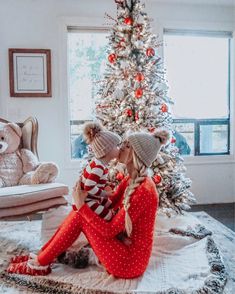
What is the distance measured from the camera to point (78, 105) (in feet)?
12.2

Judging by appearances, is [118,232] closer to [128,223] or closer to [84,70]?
[128,223]

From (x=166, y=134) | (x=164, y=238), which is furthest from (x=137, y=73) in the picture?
(x=164, y=238)

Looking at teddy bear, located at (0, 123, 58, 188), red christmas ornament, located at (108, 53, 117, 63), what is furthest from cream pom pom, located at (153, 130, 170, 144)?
red christmas ornament, located at (108, 53, 117, 63)

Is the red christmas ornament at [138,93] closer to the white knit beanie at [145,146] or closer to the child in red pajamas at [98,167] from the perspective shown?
the child in red pajamas at [98,167]

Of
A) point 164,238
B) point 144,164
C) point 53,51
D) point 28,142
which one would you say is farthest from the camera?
point 53,51

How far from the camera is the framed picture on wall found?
11.5ft

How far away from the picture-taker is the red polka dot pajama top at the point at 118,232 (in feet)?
5.62

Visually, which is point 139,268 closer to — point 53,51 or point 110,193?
point 110,193

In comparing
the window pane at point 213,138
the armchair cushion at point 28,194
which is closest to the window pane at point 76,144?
the armchair cushion at point 28,194

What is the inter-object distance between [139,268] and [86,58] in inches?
103

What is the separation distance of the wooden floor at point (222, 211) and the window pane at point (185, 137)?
67 cm

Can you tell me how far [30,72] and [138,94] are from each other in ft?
4.76

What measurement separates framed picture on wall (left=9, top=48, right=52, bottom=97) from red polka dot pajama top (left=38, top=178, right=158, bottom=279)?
82.0 inches

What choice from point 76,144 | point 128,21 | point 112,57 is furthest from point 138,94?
point 76,144
